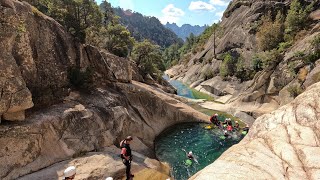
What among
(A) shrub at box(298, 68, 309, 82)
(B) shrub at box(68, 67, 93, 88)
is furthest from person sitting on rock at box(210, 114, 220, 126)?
(B) shrub at box(68, 67, 93, 88)

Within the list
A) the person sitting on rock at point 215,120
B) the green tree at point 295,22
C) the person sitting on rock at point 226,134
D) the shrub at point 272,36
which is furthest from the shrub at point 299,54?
the person sitting on rock at point 226,134

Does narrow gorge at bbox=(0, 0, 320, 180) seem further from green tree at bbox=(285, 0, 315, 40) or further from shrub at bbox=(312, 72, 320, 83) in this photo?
green tree at bbox=(285, 0, 315, 40)

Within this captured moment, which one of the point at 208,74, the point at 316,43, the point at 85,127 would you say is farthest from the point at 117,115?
the point at 208,74

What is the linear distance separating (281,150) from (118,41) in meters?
36.7

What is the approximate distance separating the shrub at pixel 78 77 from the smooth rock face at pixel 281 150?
18300mm

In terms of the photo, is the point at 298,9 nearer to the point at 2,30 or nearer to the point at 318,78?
the point at 318,78

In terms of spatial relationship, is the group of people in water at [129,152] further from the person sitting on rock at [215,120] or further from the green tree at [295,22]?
the green tree at [295,22]

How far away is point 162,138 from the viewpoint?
33.4m

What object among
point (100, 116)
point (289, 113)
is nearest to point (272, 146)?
point (289, 113)


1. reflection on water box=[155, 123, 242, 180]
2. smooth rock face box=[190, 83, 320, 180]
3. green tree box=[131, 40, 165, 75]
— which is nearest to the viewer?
smooth rock face box=[190, 83, 320, 180]

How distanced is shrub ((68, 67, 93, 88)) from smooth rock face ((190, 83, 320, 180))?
18300 mm

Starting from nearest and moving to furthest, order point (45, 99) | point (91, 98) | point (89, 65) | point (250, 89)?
point (45, 99)
point (91, 98)
point (89, 65)
point (250, 89)

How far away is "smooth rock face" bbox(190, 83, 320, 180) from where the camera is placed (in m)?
10.7

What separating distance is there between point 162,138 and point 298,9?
4892cm
